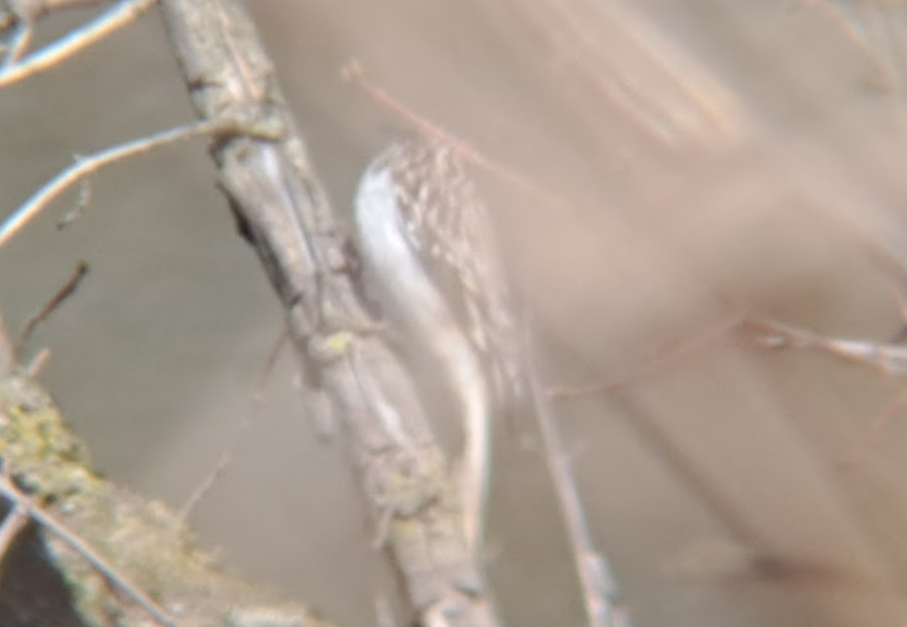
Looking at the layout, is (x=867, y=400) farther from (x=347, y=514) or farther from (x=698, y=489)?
(x=347, y=514)

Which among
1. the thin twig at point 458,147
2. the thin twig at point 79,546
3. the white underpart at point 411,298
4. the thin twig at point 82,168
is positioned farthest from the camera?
the white underpart at point 411,298

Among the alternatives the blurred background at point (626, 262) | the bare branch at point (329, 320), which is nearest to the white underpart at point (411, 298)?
the blurred background at point (626, 262)

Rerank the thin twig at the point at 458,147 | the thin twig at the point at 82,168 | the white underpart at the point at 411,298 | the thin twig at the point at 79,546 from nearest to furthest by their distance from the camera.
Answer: the thin twig at the point at 79,546, the thin twig at the point at 458,147, the thin twig at the point at 82,168, the white underpart at the point at 411,298

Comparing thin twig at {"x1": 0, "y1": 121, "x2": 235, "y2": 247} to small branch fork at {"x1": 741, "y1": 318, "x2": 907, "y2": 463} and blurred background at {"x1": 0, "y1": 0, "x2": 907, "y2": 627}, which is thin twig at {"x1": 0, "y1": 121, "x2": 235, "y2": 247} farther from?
small branch fork at {"x1": 741, "y1": 318, "x2": 907, "y2": 463}

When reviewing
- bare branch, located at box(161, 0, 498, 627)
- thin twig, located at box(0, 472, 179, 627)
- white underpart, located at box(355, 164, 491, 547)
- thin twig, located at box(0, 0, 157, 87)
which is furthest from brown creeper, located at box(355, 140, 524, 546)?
thin twig, located at box(0, 472, 179, 627)

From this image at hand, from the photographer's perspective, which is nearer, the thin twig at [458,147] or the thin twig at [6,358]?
the thin twig at [458,147]

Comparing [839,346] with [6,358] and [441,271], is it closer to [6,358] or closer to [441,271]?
[6,358]

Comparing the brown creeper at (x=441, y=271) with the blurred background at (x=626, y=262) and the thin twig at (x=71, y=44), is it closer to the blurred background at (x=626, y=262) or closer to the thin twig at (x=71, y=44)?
the blurred background at (x=626, y=262)

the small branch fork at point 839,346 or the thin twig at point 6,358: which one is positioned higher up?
the thin twig at point 6,358
